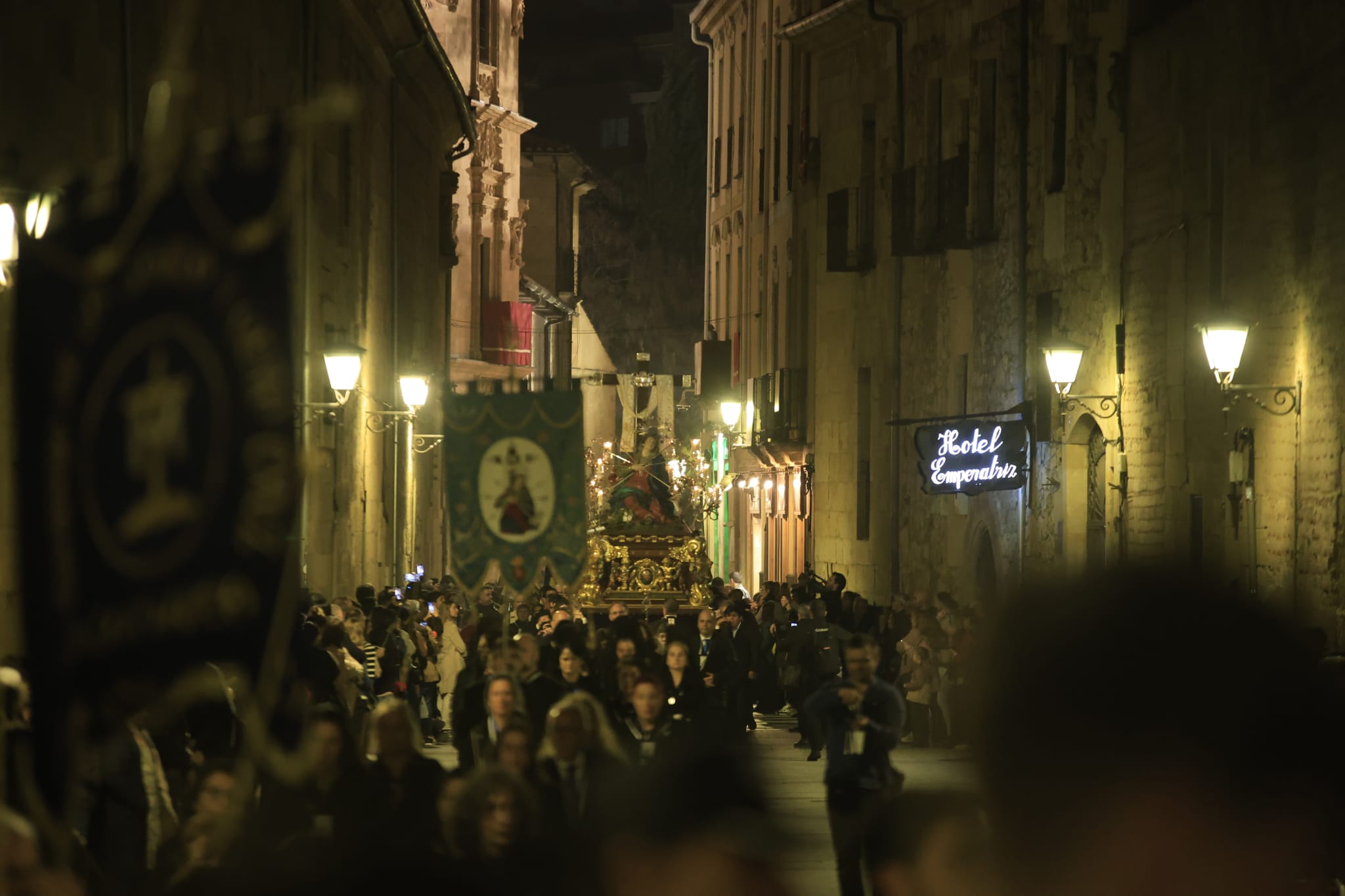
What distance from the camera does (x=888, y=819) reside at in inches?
167

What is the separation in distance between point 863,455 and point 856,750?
25352mm

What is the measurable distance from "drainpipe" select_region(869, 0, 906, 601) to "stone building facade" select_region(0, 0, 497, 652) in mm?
7894

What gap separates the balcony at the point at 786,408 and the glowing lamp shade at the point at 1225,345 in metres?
24.2

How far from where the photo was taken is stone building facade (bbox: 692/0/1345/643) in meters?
16.3

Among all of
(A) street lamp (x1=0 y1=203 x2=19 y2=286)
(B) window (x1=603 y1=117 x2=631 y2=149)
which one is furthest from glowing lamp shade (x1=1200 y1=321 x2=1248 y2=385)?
(B) window (x1=603 y1=117 x2=631 y2=149)

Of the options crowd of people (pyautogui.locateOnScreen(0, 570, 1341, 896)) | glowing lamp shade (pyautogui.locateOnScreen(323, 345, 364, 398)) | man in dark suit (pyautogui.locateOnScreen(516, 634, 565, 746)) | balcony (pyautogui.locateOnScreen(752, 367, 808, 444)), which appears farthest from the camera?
balcony (pyautogui.locateOnScreen(752, 367, 808, 444))

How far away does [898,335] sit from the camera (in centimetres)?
Answer: 3319

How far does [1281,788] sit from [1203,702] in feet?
0.35

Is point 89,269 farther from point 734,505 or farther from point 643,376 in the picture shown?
point 734,505

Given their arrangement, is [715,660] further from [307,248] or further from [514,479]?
[307,248]

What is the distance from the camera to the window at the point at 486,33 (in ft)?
171

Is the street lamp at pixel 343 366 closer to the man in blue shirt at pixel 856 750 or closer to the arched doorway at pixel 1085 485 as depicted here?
the arched doorway at pixel 1085 485

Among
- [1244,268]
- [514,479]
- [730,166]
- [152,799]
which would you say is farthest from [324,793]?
[730,166]

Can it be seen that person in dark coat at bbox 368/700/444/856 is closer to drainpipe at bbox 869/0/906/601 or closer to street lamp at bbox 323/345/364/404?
street lamp at bbox 323/345/364/404
